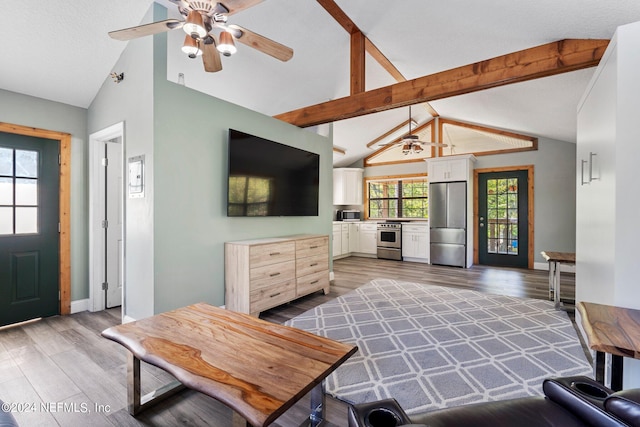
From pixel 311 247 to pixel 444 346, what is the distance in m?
1.92

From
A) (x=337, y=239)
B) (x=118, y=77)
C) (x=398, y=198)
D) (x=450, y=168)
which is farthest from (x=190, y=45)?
(x=398, y=198)

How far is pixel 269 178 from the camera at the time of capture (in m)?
3.61

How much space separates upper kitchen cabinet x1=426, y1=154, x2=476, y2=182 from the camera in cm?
604

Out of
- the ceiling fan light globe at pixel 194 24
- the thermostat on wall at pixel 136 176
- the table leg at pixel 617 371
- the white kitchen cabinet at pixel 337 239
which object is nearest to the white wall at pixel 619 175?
the table leg at pixel 617 371

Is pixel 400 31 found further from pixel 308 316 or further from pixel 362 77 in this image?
pixel 308 316

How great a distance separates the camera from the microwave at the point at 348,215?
7.90 m

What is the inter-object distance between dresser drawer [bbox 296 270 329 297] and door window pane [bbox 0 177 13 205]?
9.94ft

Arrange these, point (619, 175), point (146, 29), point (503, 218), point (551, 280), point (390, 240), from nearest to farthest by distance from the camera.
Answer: point (619, 175)
point (146, 29)
point (551, 280)
point (503, 218)
point (390, 240)

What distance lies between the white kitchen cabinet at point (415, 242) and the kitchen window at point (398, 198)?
2.44ft

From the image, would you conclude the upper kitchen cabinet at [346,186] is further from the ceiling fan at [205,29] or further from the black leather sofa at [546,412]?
the black leather sofa at [546,412]

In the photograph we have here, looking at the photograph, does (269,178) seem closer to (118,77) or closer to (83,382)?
(118,77)

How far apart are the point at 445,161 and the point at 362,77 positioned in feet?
11.8

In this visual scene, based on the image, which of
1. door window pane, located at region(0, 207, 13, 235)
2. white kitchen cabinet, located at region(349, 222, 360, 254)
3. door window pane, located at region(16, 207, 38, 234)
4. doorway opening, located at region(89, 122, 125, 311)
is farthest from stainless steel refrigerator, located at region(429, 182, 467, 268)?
door window pane, located at region(0, 207, 13, 235)

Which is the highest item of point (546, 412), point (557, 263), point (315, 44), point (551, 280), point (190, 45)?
point (315, 44)
